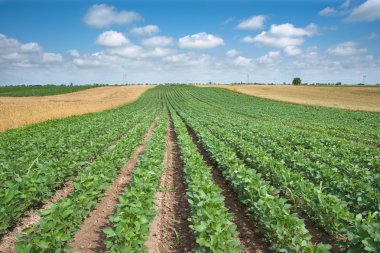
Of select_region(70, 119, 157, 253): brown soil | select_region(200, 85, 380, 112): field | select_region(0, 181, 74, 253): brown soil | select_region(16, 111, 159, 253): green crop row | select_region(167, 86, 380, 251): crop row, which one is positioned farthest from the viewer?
select_region(200, 85, 380, 112): field

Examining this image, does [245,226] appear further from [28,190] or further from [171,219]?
[28,190]

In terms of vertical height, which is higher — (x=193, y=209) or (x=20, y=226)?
(x=193, y=209)

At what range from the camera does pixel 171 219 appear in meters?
6.33

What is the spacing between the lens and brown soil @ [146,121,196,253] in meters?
5.19

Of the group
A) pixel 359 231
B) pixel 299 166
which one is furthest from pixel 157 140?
pixel 359 231

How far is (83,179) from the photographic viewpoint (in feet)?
20.2

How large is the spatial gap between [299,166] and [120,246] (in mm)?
6732

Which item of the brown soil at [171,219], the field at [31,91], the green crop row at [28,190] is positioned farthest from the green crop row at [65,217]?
the field at [31,91]

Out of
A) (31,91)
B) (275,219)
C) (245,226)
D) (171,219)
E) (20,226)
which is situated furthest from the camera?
(31,91)

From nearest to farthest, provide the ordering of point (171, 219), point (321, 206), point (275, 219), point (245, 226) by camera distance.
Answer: point (275, 219) < point (321, 206) < point (245, 226) < point (171, 219)

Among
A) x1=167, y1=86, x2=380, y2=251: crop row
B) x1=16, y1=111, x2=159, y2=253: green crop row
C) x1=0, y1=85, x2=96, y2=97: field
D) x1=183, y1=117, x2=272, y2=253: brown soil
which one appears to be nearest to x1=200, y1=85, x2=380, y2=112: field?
x1=167, y1=86, x2=380, y2=251: crop row

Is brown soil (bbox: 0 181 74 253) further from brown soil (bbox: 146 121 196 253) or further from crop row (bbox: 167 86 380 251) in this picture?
crop row (bbox: 167 86 380 251)

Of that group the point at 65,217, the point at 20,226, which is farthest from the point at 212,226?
the point at 20,226

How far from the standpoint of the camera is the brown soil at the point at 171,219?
5.19 metres
